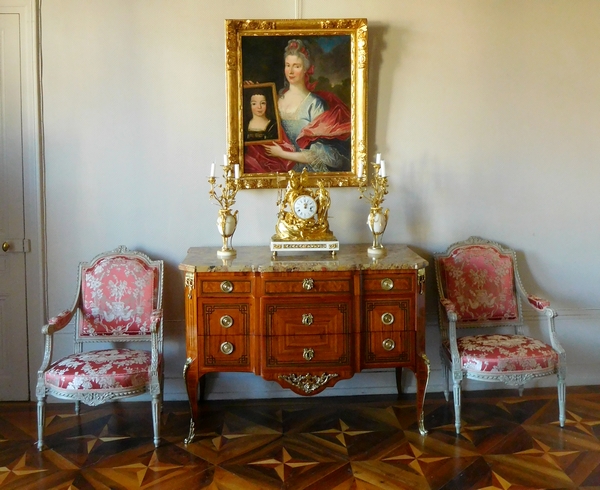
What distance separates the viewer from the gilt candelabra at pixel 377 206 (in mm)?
3469

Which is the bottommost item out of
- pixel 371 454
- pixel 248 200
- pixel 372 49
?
pixel 371 454

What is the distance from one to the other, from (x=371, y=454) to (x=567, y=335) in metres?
1.79

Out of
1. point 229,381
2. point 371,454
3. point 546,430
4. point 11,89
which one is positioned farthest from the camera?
point 229,381

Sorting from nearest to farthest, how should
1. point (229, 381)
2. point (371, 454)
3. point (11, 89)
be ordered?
point (371, 454) < point (11, 89) < point (229, 381)

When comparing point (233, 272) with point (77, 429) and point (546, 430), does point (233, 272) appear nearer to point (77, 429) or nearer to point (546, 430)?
point (77, 429)

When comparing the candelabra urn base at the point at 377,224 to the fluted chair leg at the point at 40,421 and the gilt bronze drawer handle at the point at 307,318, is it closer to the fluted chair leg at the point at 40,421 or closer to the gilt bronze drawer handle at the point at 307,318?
the gilt bronze drawer handle at the point at 307,318

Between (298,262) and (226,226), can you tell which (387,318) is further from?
(226,226)

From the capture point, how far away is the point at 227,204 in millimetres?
3502

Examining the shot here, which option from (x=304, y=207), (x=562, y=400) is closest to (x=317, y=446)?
(x=304, y=207)

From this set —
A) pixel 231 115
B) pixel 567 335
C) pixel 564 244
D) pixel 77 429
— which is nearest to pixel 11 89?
pixel 231 115

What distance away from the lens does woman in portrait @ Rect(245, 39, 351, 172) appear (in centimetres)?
367

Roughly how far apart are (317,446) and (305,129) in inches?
75.5

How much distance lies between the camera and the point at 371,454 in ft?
10.1

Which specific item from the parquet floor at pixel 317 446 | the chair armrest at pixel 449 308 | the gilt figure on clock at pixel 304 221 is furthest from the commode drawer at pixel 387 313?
the parquet floor at pixel 317 446
